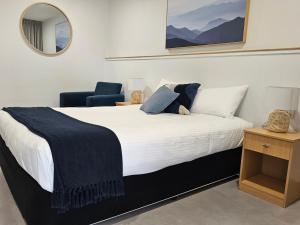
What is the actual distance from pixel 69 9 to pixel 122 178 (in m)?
3.88

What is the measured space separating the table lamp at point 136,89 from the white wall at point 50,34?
1.63 metres

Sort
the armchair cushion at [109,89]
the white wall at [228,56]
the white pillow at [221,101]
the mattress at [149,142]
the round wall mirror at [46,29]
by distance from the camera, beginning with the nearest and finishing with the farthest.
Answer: the mattress at [149,142] < the white wall at [228,56] < the white pillow at [221,101] < the round wall mirror at [46,29] < the armchair cushion at [109,89]

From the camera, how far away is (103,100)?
12.9 ft

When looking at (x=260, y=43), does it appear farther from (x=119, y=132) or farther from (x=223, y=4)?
(x=119, y=132)

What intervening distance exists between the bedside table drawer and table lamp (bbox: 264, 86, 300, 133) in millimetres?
160

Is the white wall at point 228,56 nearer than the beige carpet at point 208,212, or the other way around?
the beige carpet at point 208,212

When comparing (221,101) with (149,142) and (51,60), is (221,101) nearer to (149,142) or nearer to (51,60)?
(149,142)

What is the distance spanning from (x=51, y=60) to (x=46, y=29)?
1.74 ft

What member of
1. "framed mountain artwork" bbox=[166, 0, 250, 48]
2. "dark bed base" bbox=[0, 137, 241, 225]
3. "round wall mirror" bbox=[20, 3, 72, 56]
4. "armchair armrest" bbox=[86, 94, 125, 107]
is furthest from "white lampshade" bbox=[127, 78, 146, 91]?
"dark bed base" bbox=[0, 137, 241, 225]

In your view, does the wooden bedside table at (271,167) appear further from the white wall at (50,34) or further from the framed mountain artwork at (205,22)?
the white wall at (50,34)

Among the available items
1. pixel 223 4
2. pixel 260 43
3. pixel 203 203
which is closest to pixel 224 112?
pixel 260 43

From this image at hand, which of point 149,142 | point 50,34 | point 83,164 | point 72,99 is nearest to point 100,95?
point 72,99

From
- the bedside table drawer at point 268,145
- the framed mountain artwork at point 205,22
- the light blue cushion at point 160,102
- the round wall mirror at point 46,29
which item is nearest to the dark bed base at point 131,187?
the bedside table drawer at point 268,145

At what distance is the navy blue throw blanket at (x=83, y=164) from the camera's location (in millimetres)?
1459
